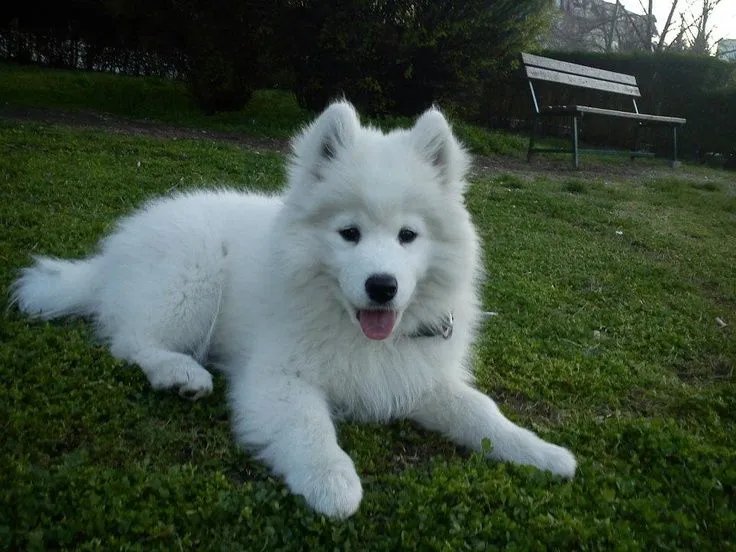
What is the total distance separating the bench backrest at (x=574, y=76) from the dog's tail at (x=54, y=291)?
11.0 m

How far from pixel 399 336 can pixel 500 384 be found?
0.81 m

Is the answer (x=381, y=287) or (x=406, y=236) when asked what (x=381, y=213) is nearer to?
(x=406, y=236)

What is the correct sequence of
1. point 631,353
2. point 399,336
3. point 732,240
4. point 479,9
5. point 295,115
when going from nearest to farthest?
point 399,336, point 631,353, point 732,240, point 479,9, point 295,115

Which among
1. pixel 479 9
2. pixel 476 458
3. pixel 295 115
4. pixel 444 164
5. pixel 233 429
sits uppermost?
pixel 479 9

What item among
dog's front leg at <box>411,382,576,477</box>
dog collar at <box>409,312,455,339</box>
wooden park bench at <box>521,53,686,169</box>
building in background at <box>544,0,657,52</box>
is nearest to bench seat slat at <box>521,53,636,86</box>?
wooden park bench at <box>521,53,686,169</box>

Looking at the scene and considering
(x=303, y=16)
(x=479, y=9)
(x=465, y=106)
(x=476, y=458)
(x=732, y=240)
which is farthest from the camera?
(x=465, y=106)

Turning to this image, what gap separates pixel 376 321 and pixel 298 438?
56 centimetres

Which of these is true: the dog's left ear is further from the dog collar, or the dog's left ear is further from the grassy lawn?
the grassy lawn

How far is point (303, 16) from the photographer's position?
1077cm

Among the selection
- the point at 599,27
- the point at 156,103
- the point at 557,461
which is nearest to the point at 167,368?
the point at 557,461

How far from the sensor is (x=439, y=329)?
290 cm

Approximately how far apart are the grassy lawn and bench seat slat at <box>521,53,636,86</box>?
28.7 ft

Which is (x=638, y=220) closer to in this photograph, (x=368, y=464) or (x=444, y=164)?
(x=444, y=164)

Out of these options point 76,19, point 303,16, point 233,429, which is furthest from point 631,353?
point 76,19
